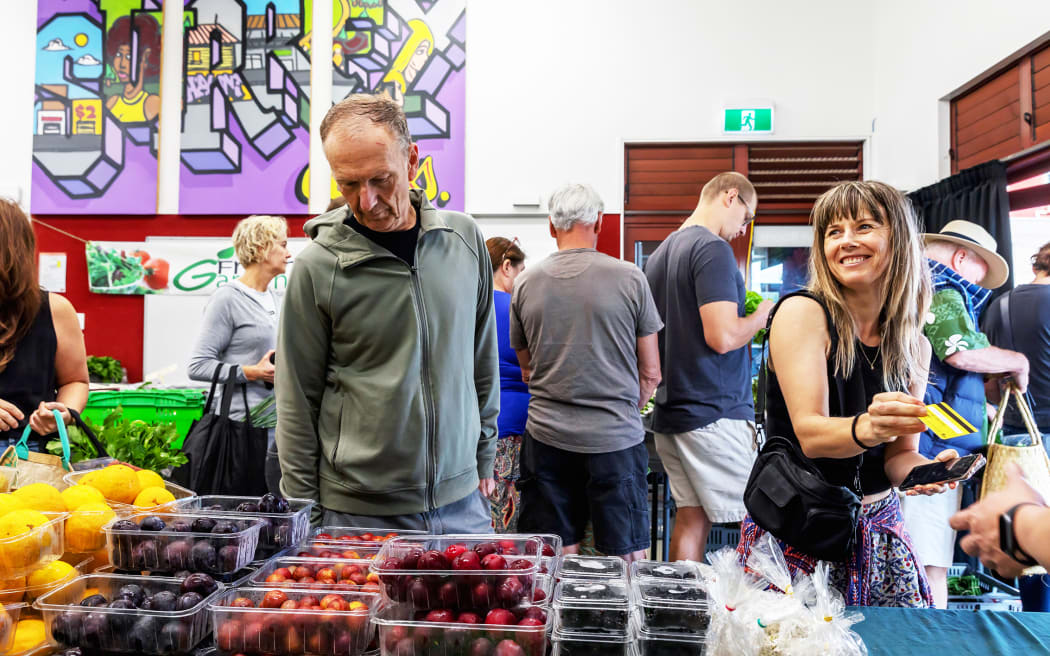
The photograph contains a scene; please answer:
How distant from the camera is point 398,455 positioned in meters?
1.51

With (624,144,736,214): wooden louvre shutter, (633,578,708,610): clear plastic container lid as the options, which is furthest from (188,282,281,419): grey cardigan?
(624,144,736,214): wooden louvre shutter

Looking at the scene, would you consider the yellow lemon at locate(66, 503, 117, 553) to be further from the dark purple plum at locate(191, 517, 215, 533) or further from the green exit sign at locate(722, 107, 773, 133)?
the green exit sign at locate(722, 107, 773, 133)

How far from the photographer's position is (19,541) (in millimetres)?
974

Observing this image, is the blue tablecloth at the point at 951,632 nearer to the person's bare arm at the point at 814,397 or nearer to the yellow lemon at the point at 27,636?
the person's bare arm at the point at 814,397

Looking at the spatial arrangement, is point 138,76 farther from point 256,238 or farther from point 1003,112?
point 1003,112

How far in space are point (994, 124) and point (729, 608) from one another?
4206 mm

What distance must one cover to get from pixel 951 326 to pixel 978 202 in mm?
1740

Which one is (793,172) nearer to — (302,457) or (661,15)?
(661,15)

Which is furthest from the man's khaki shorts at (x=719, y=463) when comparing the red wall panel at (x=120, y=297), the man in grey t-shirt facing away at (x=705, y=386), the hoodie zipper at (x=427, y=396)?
the red wall panel at (x=120, y=297)

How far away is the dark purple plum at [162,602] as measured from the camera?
36.6 inches

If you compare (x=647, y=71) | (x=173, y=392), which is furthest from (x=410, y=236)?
(x=647, y=71)

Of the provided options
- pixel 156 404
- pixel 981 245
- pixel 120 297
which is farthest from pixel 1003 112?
pixel 120 297

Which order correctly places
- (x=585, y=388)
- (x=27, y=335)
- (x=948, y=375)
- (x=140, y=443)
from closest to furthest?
(x=27, y=335), (x=140, y=443), (x=585, y=388), (x=948, y=375)

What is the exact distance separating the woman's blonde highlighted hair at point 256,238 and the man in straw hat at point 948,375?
2.58 m
